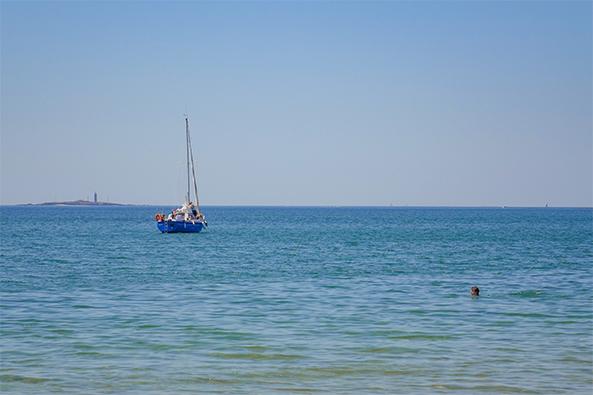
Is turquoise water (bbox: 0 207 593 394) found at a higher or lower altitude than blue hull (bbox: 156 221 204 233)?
lower

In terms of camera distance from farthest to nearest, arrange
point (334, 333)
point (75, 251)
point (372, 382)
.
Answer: point (75, 251) < point (334, 333) < point (372, 382)

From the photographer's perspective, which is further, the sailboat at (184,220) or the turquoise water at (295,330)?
the sailboat at (184,220)

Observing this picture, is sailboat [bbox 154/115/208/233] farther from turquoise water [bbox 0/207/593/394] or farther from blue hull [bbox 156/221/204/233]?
turquoise water [bbox 0/207/593/394]

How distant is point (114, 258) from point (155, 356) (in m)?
39.4

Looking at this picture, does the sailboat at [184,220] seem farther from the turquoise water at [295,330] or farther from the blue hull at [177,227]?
the turquoise water at [295,330]

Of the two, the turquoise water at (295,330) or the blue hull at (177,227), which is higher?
the blue hull at (177,227)

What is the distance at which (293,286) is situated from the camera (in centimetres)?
3900

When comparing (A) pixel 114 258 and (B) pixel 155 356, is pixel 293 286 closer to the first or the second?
(B) pixel 155 356

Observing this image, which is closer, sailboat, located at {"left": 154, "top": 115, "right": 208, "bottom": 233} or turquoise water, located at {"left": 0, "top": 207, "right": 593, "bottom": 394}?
turquoise water, located at {"left": 0, "top": 207, "right": 593, "bottom": 394}

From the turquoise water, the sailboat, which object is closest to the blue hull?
the sailboat

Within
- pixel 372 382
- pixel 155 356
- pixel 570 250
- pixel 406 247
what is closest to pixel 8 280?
pixel 155 356

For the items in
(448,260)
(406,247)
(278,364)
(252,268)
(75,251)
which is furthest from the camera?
(406,247)

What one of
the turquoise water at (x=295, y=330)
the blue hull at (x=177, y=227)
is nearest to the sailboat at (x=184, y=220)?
the blue hull at (x=177, y=227)

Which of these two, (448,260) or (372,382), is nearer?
(372,382)
